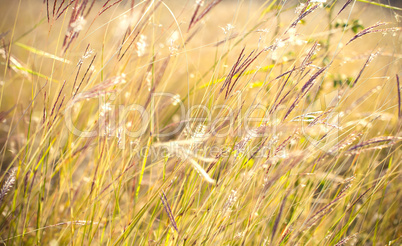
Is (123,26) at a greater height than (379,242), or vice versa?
(123,26)

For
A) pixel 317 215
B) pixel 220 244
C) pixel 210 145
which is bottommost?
pixel 220 244

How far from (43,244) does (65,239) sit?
0.10 metres

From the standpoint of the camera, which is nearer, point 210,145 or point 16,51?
point 210,145

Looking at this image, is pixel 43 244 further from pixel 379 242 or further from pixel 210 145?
pixel 379 242

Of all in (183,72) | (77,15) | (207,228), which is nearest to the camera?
(77,15)

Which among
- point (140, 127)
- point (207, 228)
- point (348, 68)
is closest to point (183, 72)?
point (140, 127)

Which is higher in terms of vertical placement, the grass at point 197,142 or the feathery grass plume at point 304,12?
the feathery grass plume at point 304,12

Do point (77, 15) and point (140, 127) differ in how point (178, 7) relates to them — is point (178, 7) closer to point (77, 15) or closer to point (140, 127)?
point (140, 127)

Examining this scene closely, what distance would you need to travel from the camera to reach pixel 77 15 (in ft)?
2.14

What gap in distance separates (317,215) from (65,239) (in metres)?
0.76

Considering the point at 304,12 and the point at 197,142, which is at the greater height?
the point at 304,12

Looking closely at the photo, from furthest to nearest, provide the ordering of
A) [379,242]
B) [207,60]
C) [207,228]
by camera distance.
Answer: [207,60] < [379,242] < [207,228]

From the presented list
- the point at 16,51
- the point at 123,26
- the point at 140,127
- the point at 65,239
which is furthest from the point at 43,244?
the point at 16,51

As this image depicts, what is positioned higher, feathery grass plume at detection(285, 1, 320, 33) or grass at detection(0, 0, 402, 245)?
feathery grass plume at detection(285, 1, 320, 33)
